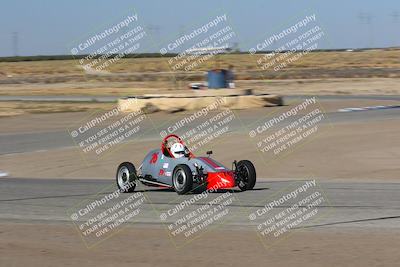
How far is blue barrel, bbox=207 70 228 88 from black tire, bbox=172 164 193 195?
27.2 m

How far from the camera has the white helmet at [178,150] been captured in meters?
14.3

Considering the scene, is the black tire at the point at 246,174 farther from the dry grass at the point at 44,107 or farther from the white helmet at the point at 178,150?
the dry grass at the point at 44,107

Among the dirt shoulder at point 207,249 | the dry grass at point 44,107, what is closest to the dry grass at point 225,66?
the dry grass at point 44,107

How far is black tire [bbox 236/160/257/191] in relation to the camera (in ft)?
46.4

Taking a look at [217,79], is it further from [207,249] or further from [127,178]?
[207,249]

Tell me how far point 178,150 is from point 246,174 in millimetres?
1177

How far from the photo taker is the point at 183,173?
13.8m

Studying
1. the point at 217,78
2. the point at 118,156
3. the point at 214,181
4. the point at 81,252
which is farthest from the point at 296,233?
the point at 217,78

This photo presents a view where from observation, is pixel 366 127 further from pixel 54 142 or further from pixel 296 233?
pixel 296 233

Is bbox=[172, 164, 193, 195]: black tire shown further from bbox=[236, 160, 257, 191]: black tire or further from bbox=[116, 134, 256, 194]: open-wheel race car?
bbox=[236, 160, 257, 191]: black tire

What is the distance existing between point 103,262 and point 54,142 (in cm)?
2001

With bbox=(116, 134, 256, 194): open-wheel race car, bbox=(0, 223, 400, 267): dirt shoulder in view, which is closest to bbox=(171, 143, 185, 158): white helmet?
bbox=(116, 134, 256, 194): open-wheel race car

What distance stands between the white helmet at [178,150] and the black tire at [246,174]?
942 millimetres

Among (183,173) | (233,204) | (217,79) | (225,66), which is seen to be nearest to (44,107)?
(217,79)
